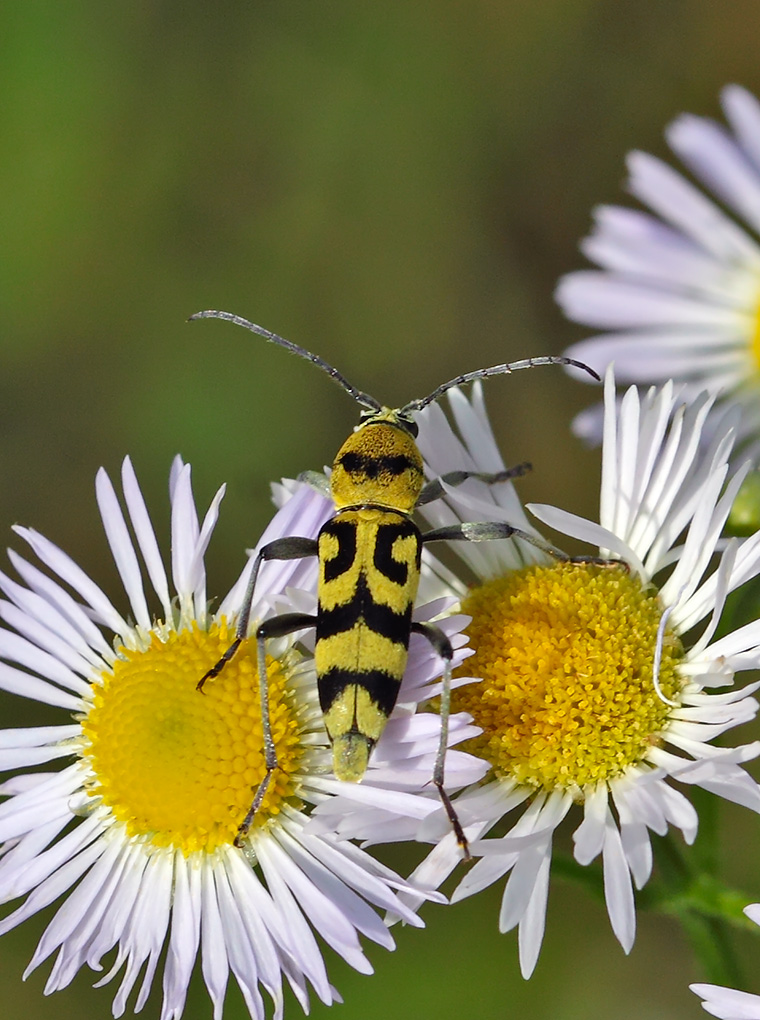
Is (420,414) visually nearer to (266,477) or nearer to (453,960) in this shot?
(266,477)

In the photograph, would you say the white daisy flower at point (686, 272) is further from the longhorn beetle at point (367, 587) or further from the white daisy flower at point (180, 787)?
the white daisy flower at point (180, 787)

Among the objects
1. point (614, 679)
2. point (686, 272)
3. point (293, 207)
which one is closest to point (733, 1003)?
point (614, 679)

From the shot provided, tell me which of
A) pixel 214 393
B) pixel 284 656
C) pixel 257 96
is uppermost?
pixel 257 96

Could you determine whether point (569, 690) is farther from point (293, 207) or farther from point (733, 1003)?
point (293, 207)

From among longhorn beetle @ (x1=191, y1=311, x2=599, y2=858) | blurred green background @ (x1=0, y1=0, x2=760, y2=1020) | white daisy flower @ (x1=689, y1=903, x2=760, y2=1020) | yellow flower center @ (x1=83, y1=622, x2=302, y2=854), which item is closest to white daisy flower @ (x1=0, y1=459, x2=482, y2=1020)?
yellow flower center @ (x1=83, y1=622, x2=302, y2=854)

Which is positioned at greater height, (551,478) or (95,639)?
(551,478)

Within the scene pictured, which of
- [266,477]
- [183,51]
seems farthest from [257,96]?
[266,477]

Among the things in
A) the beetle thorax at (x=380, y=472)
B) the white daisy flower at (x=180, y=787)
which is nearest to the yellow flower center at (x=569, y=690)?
the white daisy flower at (x=180, y=787)

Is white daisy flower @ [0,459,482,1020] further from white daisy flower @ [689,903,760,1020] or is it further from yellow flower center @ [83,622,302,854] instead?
white daisy flower @ [689,903,760,1020]
